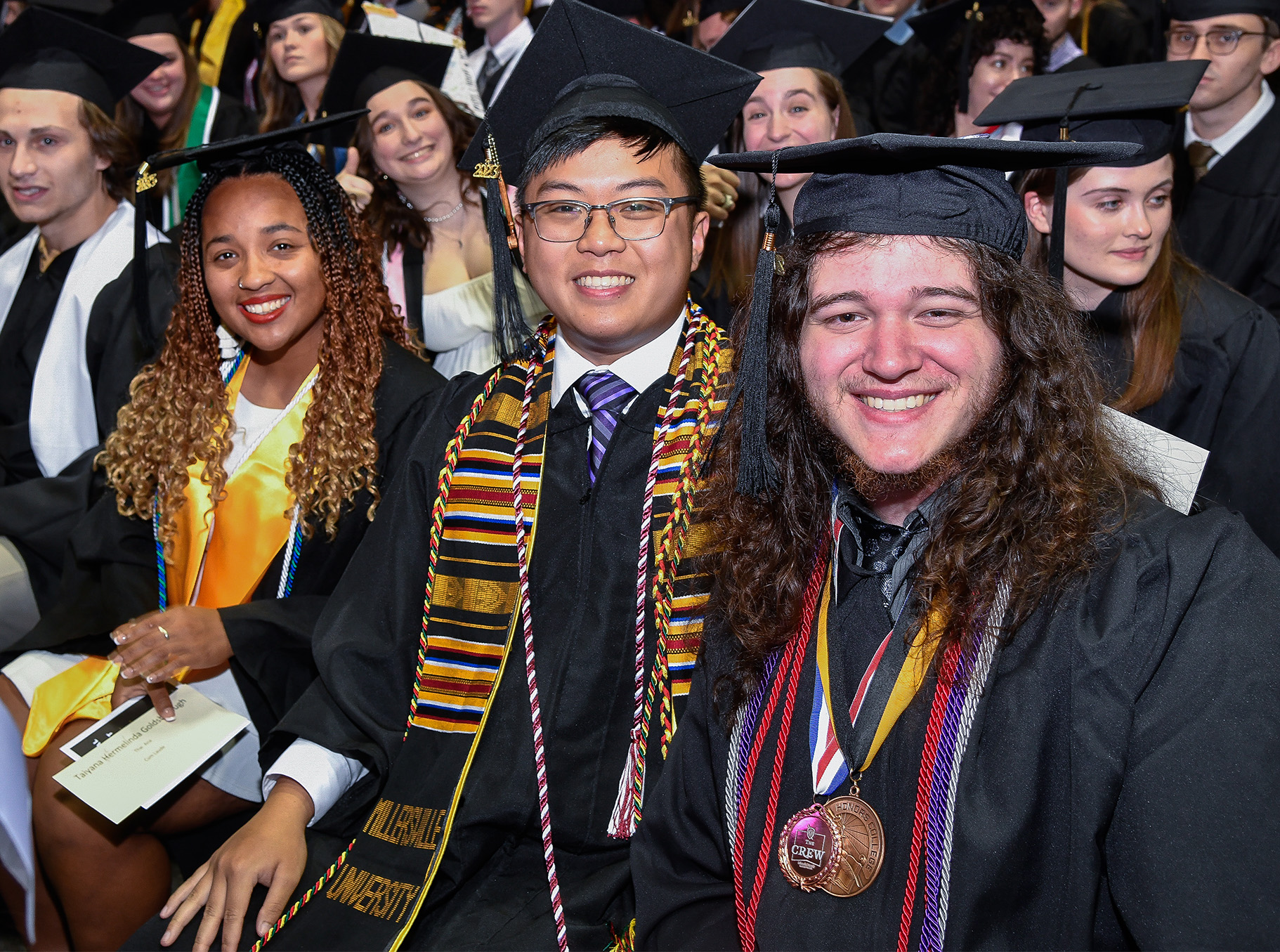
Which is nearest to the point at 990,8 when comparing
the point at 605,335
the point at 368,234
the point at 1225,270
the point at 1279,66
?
the point at 1279,66

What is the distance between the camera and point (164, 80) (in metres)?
5.60

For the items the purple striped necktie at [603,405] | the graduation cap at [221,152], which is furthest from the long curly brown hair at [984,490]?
the graduation cap at [221,152]

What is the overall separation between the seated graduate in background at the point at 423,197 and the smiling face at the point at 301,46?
1411mm

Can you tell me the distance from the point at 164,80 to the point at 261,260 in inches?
137

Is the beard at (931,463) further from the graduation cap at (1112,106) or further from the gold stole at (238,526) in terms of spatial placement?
the gold stole at (238,526)

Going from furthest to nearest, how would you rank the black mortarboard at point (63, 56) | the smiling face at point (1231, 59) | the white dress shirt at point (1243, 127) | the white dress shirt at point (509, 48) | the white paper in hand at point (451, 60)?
the white dress shirt at point (509, 48) → the white dress shirt at point (1243, 127) → the white paper in hand at point (451, 60) → the smiling face at point (1231, 59) → the black mortarboard at point (63, 56)

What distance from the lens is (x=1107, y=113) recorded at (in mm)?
2951

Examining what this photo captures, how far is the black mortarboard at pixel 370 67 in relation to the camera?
4242 millimetres

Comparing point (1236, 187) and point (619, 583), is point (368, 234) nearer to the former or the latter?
point (619, 583)

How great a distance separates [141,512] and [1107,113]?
9.40 ft

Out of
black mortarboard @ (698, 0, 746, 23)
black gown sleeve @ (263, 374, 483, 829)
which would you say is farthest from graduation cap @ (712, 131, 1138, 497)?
black mortarboard @ (698, 0, 746, 23)

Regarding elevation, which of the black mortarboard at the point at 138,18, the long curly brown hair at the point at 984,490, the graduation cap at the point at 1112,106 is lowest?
the long curly brown hair at the point at 984,490

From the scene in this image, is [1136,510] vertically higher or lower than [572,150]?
lower

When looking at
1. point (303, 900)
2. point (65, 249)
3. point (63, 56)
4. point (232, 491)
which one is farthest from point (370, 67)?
point (303, 900)
